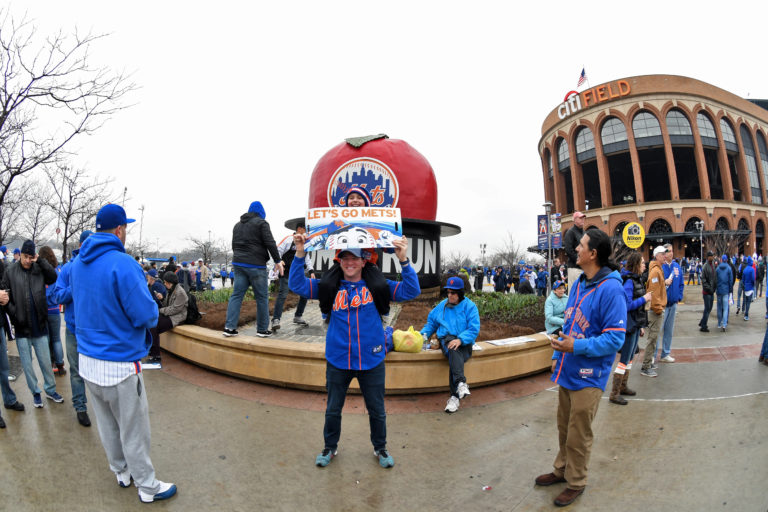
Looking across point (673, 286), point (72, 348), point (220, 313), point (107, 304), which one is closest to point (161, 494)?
point (107, 304)

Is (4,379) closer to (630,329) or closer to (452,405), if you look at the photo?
(452,405)

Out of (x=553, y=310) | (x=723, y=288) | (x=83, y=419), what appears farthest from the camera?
(x=723, y=288)

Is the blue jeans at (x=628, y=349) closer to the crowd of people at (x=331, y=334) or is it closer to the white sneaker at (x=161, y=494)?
the crowd of people at (x=331, y=334)

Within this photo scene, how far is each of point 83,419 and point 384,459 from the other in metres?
3.26

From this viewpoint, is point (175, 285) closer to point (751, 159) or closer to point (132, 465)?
point (132, 465)

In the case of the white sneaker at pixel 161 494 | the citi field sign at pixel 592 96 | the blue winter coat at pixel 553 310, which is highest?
the citi field sign at pixel 592 96

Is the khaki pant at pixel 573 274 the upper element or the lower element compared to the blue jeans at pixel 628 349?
upper

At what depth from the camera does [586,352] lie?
2.75m

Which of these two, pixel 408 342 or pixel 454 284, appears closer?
pixel 454 284

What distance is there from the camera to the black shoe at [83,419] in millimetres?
3951

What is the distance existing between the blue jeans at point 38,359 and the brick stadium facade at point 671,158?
148 feet

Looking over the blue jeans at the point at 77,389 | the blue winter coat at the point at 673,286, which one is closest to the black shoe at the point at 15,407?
the blue jeans at the point at 77,389

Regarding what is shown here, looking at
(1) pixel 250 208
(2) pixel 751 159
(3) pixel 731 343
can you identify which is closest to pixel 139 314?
(1) pixel 250 208

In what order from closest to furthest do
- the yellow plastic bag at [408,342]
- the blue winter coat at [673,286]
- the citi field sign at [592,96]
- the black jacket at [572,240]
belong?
the yellow plastic bag at [408,342] < the black jacket at [572,240] < the blue winter coat at [673,286] < the citi field sign at [592,96]
